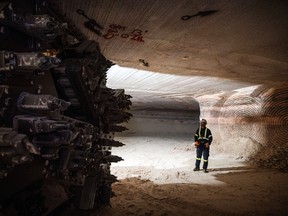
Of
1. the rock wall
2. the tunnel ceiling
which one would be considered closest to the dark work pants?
the rock wall

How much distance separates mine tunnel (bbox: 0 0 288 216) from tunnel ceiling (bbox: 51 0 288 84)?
0.01 metres

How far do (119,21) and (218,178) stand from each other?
Answer: 4445 mm

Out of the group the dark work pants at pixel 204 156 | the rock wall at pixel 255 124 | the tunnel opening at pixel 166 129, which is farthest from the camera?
the rock wall at pixel 255 124

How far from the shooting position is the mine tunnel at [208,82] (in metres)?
2.16

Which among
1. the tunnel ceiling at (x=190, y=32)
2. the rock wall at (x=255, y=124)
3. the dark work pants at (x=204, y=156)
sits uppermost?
the tunnel ceiling at (x=190, y=32)

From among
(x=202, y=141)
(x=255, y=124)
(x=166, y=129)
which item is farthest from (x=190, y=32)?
(x=166, y=129)

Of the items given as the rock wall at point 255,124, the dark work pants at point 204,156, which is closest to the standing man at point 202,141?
the dark work pants at point 204,156

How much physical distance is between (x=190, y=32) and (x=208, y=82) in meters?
3.15

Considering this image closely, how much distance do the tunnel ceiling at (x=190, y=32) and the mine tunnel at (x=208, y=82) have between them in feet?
0.03

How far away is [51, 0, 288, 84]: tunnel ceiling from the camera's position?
2.02m

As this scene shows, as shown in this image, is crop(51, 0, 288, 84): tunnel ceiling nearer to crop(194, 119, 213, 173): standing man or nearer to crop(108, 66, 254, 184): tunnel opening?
crop(108, 66, 254, 184): tunnel opening

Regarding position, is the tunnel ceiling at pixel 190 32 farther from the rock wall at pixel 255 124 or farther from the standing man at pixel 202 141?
the rock wall at pixel 255 124

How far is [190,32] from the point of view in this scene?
2594 millimetres

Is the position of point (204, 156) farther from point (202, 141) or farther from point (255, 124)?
point (255, 124)
